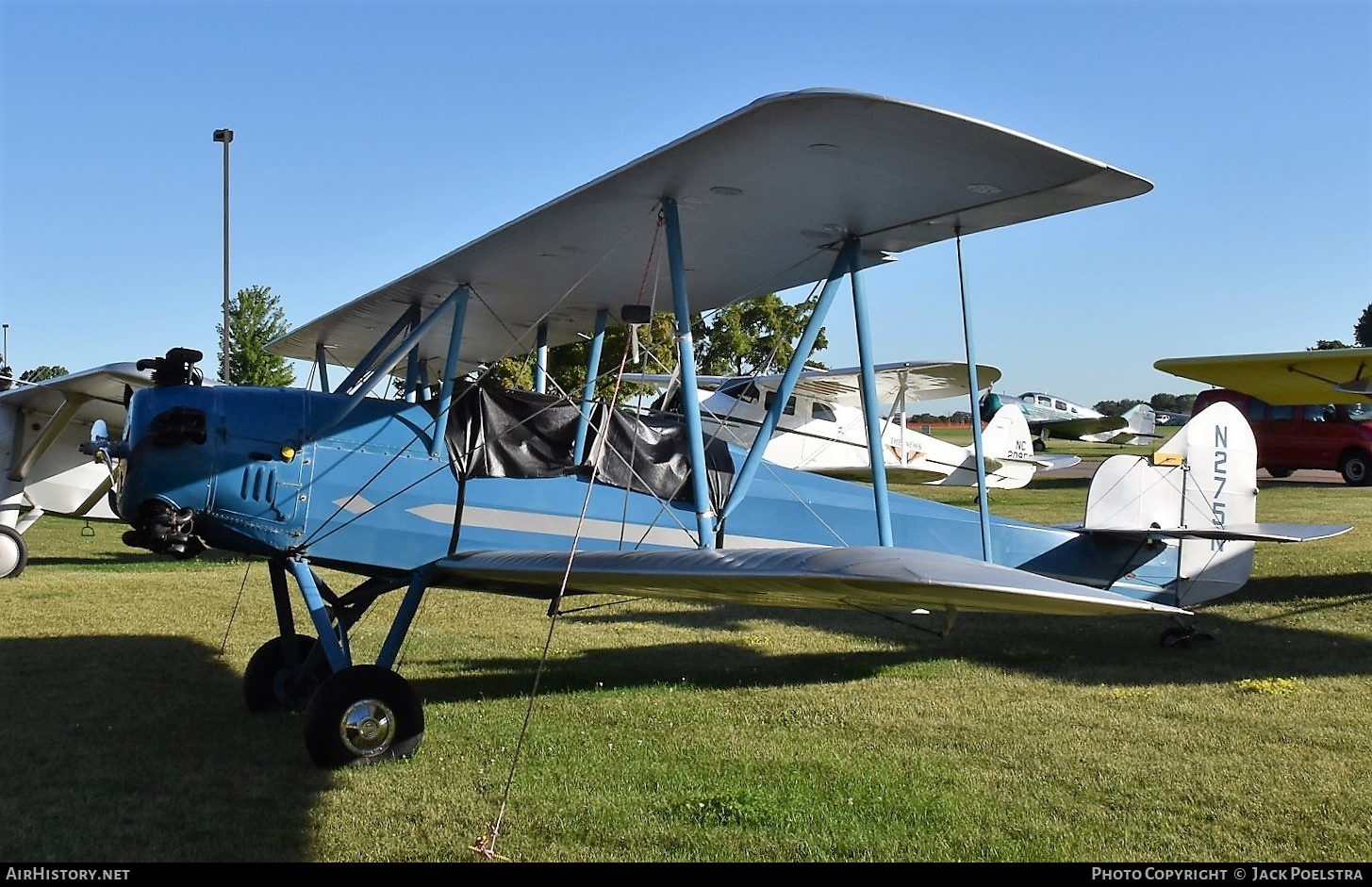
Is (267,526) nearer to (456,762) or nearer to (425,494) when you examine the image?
(425,494)

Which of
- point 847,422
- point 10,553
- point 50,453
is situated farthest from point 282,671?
point 847,422

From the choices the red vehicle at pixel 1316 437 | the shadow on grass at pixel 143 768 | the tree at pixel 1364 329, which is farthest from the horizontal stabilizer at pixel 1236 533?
the tree at pixel 1364 329

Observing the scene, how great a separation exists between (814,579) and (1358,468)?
23838 millimetres

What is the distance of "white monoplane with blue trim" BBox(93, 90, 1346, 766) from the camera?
4371 mm

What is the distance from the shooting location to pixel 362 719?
15.7ft

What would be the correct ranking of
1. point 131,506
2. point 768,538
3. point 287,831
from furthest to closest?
point 768,538
point 131,506
point 287,831

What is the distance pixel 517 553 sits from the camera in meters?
5.31

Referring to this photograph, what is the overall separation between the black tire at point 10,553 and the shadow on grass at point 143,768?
523 cm

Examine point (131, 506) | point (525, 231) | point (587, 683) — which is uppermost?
point (525, 231)

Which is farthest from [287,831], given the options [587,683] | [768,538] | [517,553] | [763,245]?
[763,245]

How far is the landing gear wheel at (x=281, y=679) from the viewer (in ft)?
19.4

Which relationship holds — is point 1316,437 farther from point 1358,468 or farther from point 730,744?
Answer: point 730,744

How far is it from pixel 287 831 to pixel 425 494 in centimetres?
206

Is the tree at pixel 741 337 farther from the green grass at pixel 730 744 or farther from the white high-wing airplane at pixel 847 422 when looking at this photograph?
the green grass at pixel 730 744
